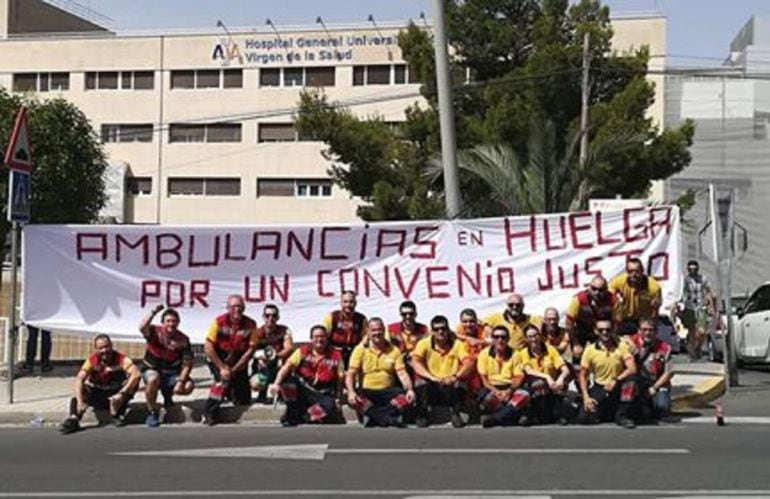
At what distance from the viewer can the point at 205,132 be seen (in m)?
55.6

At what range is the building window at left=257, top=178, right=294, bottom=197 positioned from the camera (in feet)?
180

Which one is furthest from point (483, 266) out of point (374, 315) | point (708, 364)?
point (708, 364)

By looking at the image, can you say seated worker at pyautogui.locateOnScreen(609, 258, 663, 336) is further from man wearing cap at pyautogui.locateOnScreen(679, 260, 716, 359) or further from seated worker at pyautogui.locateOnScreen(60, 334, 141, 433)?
seated worker at pyautogui.locateOnScreen(60, 334, 141, 433)

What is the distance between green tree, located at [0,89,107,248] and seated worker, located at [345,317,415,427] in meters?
6.33

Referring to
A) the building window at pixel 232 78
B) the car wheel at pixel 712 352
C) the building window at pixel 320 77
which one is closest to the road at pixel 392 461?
the car wheel at pixel 712 352

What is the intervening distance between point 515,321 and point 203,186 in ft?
147

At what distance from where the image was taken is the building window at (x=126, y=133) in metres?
56.2

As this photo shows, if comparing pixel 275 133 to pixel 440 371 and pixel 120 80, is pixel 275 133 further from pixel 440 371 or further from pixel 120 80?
pixel 440 371

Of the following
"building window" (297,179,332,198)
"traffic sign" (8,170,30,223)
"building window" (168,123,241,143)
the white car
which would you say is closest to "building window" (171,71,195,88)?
"building window" (168,123,241,143)

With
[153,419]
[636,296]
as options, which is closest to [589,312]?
[636,296]

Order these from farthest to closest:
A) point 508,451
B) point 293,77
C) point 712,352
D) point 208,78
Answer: point 208,78 → point 293,77 → point 712,352 → point 508,451

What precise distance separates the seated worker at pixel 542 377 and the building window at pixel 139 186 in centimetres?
4654

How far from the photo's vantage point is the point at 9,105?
1611 centimetres

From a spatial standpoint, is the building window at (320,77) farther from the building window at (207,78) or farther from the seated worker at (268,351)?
the seated worker at (268,351)
